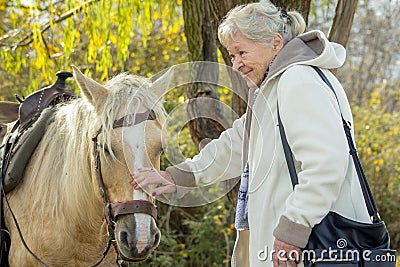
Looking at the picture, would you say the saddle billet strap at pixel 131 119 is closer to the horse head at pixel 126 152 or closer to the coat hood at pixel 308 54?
the horse head at pixel 126 152

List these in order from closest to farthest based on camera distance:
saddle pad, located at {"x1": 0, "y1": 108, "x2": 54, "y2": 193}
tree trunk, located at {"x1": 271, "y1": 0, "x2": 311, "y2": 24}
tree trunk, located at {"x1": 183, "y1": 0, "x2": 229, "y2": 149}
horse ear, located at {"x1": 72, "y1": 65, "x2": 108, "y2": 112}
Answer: horse ear, located at {"x1": 72, "y1": 65, "x2": 108, "y2": 112} → saddle pad, located at {"x1": 0, "y1": 108, "x2": 54, "y2": 193} → tree trunk, located at {"x1": 271, "y1": 0, "x2": 311, "y2": 24} → tree trunk, located at {"x1": 183, "y1": 0, "x2": 229, "y2": 149}

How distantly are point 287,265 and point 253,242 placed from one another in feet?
0.72

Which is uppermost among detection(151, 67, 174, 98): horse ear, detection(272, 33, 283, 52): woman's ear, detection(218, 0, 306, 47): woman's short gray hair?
detection(218, 0, 306, 47): woman's short gray hair

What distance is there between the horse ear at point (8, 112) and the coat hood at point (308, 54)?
2351mm

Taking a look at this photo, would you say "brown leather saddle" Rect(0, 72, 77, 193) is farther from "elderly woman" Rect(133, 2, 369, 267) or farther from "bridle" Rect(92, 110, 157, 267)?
"elderly woman" Rect(133, 2, 369, 267)

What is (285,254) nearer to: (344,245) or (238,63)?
(344,245)

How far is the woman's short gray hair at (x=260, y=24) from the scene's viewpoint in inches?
101

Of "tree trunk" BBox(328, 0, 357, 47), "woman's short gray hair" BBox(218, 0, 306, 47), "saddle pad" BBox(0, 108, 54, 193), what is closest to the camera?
"woman's short gray hair" BBox(218, 0, 306, 47)

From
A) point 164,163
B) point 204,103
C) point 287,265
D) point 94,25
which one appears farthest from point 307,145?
point 164,163

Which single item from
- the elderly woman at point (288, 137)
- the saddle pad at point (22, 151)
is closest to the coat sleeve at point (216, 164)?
the elderly woman at point (288, 137)

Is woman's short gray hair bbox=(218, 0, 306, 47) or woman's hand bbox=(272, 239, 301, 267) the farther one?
woman's short gray hair bbox=(218, 0, 306, 47)

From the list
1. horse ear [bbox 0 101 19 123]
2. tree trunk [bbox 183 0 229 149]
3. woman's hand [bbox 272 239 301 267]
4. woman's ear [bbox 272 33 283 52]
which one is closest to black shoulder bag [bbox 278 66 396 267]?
woman's hand [bbox 272 239 301 267]

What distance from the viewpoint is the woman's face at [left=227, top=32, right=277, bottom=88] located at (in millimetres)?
2588

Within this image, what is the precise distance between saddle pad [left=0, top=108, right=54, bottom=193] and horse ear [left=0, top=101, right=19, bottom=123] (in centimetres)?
74
